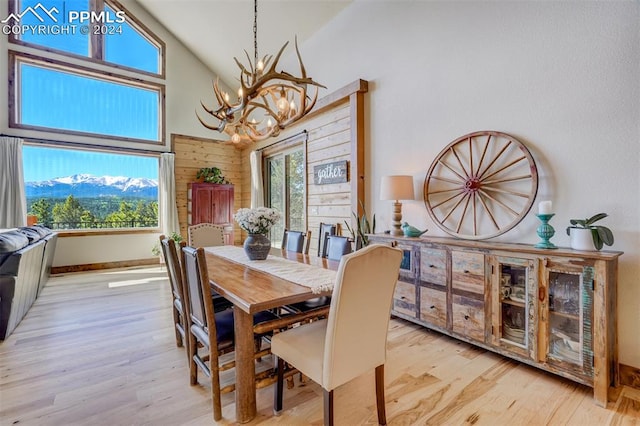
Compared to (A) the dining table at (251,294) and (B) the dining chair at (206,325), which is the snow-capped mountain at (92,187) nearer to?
(A) the dining table at (251,294)

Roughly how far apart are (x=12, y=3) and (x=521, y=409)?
8316 mm

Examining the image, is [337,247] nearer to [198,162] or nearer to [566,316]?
[566,316]

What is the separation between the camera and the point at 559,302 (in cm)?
195

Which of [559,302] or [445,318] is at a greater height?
[559,302]

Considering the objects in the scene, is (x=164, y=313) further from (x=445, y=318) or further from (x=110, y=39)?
(x=110, y=39)

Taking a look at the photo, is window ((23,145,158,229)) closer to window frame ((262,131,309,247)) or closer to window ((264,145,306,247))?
window frame ((262,131,309,247))

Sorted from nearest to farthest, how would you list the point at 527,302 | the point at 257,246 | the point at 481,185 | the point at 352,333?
the point at 352,333 < the point at 527,302 < the point at 257,246 < the point at 481,185

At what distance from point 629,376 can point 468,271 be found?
1116 millimetres

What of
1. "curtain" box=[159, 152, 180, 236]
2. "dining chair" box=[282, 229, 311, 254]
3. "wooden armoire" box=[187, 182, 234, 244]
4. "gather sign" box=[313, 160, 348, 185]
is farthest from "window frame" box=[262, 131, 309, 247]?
"curtain" box=[159, 152, 180, 236]

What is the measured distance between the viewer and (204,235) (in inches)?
140

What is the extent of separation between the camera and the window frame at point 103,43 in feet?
16.3

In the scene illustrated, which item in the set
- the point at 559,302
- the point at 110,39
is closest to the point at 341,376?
the point at 559,302

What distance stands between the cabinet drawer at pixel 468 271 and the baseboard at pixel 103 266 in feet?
18.9

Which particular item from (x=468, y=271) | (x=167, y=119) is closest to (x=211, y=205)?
(x=167, y=119)
